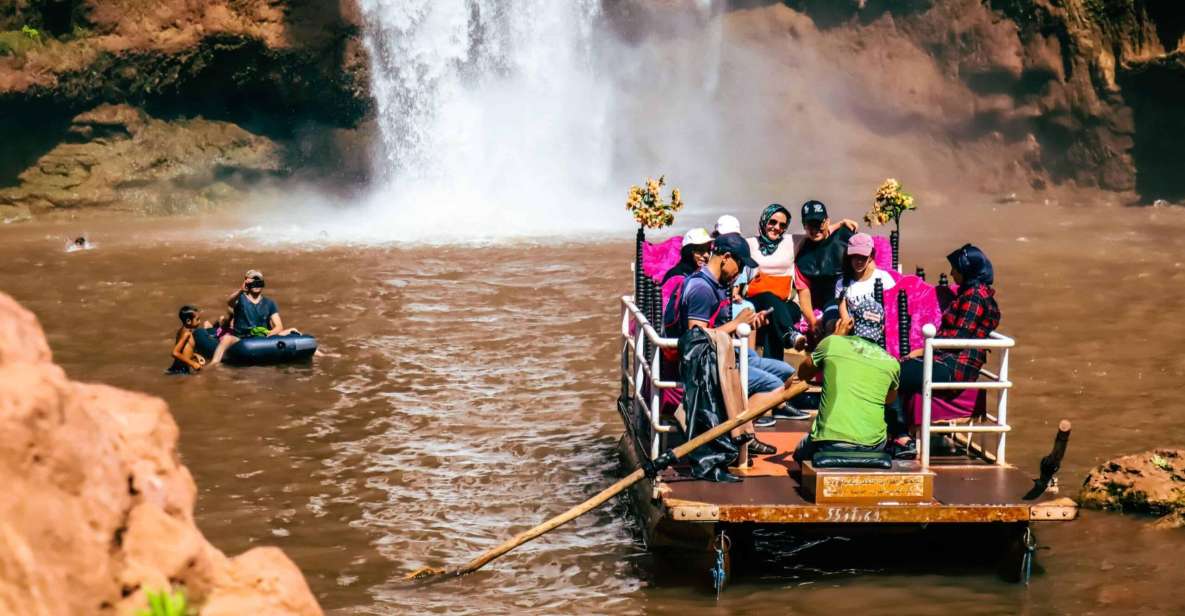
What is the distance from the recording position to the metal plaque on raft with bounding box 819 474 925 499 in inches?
364

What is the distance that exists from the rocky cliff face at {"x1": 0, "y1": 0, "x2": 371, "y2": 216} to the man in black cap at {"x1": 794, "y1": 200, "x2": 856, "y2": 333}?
29.2 meters

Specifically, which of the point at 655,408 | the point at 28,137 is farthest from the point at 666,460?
the point at 28,137

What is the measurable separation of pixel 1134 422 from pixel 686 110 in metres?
33.8

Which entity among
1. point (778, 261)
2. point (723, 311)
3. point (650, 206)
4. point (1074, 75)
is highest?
point (1074, 75)

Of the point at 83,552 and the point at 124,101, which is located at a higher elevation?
the point at 124,101

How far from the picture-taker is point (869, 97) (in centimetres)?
4422

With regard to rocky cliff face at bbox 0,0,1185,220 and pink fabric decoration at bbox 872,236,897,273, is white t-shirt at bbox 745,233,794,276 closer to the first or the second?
pink fabric decoration at bbox 872,236,897,273

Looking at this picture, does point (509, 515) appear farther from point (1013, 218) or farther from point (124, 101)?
point (124, 101)

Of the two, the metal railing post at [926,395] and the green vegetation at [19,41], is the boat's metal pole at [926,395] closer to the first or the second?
the metal railing post at [926,395]

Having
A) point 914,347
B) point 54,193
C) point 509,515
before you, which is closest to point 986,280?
point 914,347

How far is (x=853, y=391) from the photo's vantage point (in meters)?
9.48

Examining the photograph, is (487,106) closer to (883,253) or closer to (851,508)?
(883,253)

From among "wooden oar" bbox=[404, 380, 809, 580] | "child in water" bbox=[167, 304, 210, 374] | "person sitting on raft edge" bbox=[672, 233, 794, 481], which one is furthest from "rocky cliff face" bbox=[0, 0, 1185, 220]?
"wooden oar" bbox=[404, 380, 809, 580]

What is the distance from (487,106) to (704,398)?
115 feet
